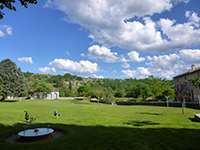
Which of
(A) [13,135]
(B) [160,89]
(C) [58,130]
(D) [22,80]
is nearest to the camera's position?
(A) [13,135]

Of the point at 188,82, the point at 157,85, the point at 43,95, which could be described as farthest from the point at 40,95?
the point at 188,82

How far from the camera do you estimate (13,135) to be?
10055 mm

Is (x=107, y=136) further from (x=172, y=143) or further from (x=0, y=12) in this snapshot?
(x=0, y=12)

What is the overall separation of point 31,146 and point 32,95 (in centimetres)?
7086

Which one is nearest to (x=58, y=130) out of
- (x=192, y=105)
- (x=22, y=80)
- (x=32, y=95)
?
(x=192, y=105)

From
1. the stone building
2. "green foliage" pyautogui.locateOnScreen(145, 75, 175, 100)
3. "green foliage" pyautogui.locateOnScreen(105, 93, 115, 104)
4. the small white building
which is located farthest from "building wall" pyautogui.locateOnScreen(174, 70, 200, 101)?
the small white building

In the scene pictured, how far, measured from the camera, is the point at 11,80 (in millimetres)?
43406

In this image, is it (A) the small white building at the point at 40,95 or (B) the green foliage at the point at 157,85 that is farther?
(A) the small white building at the point at 40,95

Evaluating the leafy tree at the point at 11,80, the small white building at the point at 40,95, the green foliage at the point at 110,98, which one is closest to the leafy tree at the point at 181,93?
the green foliage at the point at 110,98

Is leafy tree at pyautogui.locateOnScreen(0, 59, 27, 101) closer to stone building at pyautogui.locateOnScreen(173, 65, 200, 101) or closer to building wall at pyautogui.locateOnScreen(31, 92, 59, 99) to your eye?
building wall at pyautogui.locateOnScreen(31, 92, 59, 99)

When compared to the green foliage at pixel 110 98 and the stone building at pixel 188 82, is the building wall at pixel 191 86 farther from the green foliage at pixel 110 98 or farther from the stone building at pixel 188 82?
the green foliage at pixel 110 98

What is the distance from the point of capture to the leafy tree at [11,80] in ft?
137

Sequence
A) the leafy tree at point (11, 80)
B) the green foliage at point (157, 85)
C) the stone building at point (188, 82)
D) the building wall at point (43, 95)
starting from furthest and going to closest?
the building wall at point (43, 95), the green foliage at point (157, 85), the leafy tree at point (11, 80), the stone building at point (188, 82)

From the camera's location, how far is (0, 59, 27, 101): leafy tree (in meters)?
41.9
